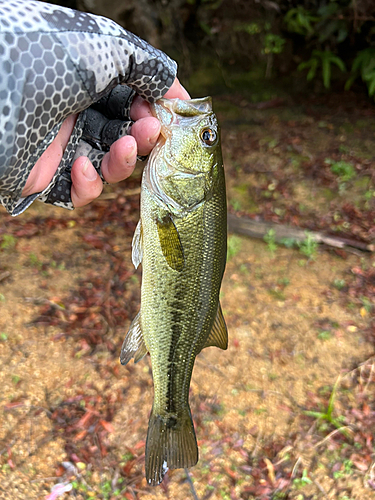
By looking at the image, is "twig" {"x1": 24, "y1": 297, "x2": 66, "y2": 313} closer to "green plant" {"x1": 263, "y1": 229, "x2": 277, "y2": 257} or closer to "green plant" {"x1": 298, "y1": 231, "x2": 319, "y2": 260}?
"green plant" {"x1": 263, "y1": 229, "x2": 277, "y2": 257}

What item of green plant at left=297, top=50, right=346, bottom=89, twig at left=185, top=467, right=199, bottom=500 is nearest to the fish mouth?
twig at left=185, top=467, right=199, bottom=500

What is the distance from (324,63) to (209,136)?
222 inches

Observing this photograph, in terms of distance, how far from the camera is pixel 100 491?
3.24m

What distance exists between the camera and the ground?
339cm

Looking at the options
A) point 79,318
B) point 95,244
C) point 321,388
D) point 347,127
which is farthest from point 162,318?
point 347,127

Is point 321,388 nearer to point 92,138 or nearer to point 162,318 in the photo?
point 162,318

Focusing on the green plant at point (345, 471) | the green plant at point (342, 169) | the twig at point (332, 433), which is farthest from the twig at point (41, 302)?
the green plant at point (342, 169)

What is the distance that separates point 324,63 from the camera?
6836 mm

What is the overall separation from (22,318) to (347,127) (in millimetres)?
5867

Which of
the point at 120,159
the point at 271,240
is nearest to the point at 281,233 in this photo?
the point at 271,240

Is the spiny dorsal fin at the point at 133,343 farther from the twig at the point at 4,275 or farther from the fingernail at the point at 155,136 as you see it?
the twig at the point at 4,275

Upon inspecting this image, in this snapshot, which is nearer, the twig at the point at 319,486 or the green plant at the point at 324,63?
the twig at the point at 319,486

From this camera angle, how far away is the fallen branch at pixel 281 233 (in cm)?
521

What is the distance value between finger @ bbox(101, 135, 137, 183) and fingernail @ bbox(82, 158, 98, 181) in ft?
0.29
